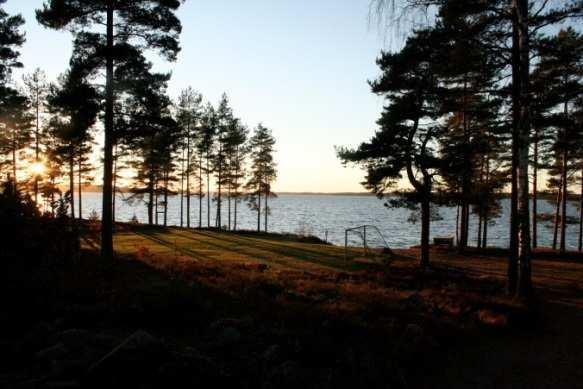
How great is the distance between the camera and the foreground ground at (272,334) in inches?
199

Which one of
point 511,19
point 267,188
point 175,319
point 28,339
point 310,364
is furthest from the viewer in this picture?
point 267,188

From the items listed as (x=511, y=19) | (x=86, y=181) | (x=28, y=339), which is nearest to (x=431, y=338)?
(x=28, y=339)

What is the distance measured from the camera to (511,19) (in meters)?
10.6

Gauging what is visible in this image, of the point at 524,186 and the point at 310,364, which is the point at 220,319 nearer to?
the point at 310,364

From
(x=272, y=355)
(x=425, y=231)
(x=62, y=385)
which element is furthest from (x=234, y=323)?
(x=425, y=231)

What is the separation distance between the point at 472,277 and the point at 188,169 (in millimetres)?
35855

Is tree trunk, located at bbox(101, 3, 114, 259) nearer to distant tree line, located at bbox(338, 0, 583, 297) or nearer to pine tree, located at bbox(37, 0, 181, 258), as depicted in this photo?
pine tree, located at bbox(37, 0, 181, 258)

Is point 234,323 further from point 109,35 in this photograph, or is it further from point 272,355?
point 109,35

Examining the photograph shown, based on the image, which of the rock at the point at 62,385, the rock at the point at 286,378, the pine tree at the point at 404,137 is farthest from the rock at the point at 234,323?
the pine tree at the point at 404,137

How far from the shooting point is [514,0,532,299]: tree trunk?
34.2 feet

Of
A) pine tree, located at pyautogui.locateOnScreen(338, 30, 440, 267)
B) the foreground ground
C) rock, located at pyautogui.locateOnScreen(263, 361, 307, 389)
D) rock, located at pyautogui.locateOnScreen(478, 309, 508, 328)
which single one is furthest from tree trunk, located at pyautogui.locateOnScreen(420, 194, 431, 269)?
rock, located at pyautogui.locateOnScreen(263, 361, 307, 389)

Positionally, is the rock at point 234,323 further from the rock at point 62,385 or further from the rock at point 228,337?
the rock at point 62,385

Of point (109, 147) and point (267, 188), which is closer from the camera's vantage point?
point (109, 147)

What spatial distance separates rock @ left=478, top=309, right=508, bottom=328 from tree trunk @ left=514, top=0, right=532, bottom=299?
250 centimetres
